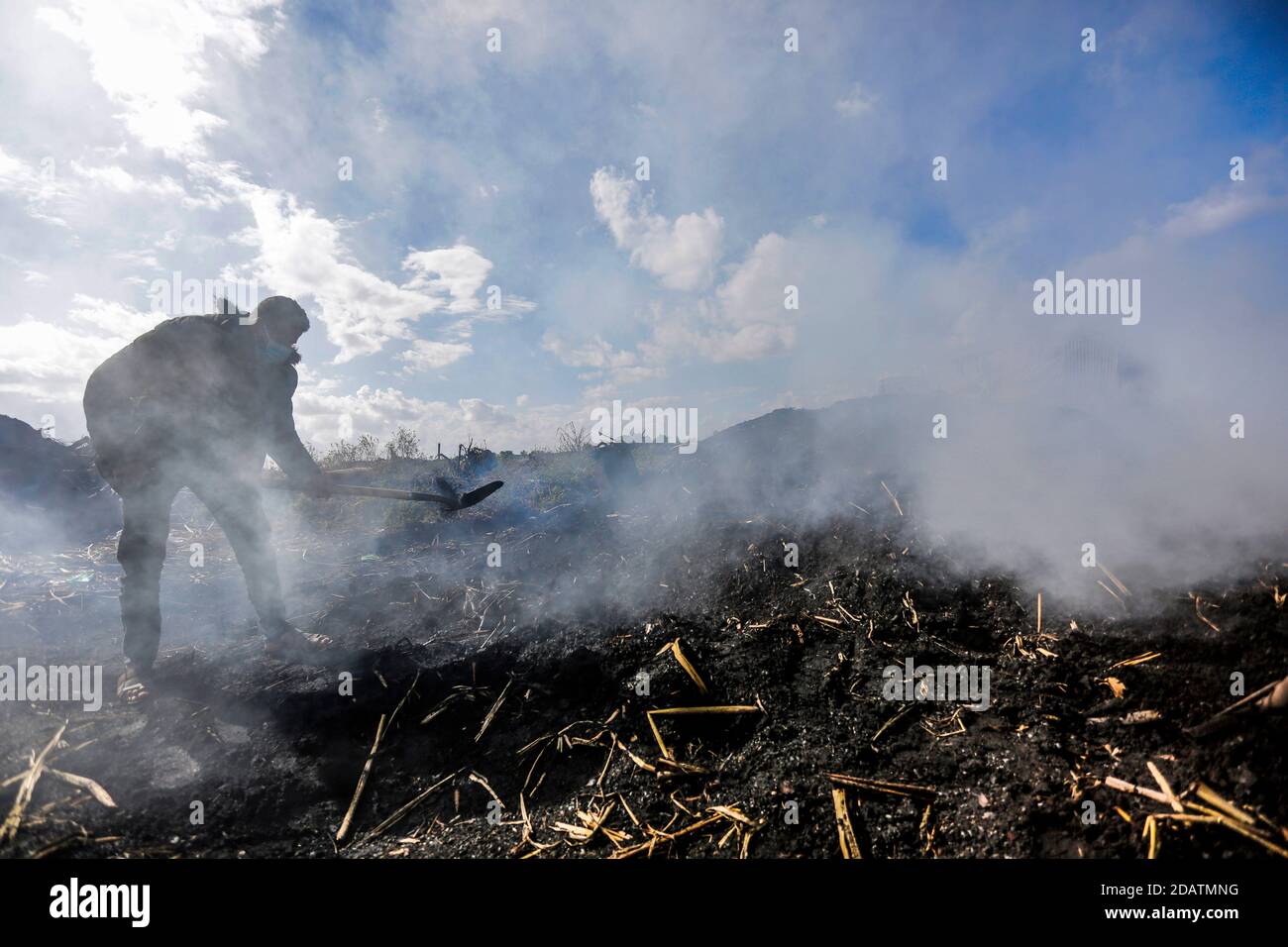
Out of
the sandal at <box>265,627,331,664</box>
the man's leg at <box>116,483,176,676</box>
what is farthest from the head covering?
the sandal at <box>265,627,331,664</box>

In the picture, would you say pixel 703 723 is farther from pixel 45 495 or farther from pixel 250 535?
pixel 45 495

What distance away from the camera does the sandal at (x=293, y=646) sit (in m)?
4.75

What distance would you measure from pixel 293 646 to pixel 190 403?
257 cm

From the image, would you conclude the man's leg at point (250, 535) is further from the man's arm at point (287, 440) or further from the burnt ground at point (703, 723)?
the burnt ground at point (703, 723)

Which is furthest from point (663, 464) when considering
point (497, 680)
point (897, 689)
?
point (897, 689)

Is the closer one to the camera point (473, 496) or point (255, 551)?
point (255, 551)

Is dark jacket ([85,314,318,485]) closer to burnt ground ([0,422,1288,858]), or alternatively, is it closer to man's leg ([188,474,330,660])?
man's leg ([188,474,330,660])

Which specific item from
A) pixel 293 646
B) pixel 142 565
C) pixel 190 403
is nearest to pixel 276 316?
pixel 190 403

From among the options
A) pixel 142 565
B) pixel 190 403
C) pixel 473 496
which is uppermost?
pixel 190 403

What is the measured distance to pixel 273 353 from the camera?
4797 millimetres

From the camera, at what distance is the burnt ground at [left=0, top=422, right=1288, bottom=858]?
2.46 meters

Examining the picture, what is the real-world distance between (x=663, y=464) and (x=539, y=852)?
6.73m

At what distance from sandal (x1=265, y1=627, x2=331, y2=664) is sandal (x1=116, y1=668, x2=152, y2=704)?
891 millimetres
